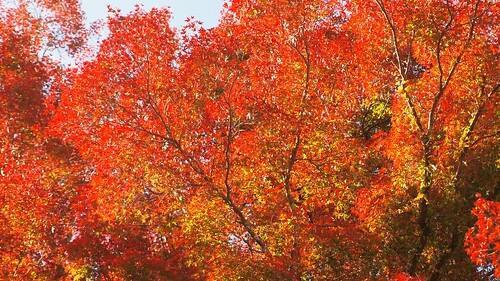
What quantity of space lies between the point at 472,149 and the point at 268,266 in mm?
6089

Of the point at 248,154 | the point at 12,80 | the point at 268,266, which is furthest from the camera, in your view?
the point at 12,80

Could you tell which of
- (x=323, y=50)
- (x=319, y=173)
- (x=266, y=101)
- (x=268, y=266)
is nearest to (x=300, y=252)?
(x=268, y=266)

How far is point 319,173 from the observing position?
1489 cm

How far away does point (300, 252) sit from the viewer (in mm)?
14008

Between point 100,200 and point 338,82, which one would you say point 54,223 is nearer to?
point 100,200

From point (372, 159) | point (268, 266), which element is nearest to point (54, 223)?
point (268, 266)

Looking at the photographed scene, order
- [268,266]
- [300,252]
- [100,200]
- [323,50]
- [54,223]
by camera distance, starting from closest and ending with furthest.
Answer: [268,266] → [300,252] → [100,200] → [54,223] → [323,50]

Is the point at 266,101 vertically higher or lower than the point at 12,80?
lower

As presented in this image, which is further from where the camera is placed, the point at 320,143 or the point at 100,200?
the point at 100,200

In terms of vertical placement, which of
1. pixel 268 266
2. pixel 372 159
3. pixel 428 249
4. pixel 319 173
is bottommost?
pixel 268 266

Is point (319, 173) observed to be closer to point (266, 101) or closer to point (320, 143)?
point (320, 143)

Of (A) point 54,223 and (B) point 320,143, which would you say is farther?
(A) point 54,223

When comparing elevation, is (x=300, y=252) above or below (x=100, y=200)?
below

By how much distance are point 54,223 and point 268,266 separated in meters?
8.85
